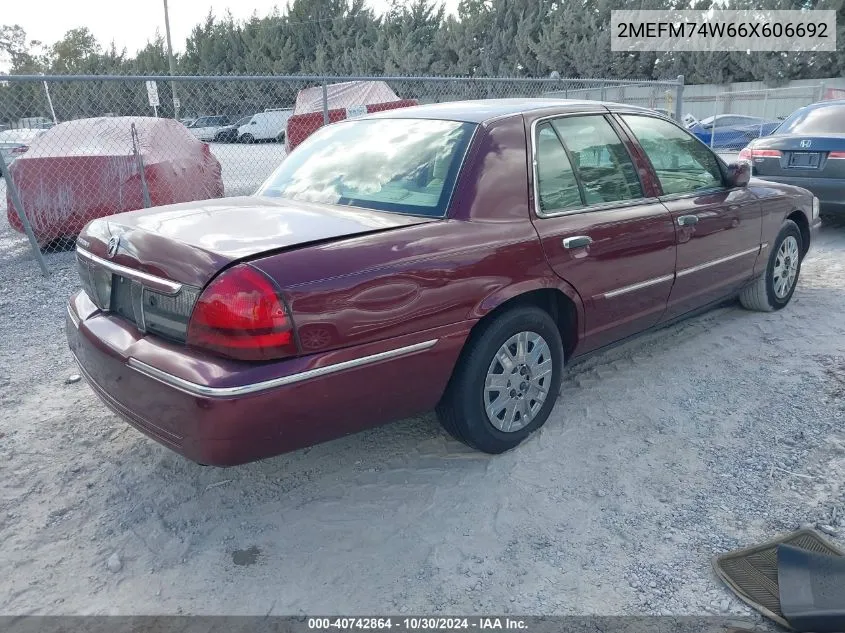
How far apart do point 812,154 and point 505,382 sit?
5.98 metres

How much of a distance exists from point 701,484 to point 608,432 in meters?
0.57

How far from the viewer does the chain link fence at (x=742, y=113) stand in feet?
59.4

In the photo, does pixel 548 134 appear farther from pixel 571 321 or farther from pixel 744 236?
pixel 744 236

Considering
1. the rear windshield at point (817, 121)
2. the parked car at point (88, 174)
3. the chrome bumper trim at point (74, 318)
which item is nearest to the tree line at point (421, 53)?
the parked car at point (88, 174)

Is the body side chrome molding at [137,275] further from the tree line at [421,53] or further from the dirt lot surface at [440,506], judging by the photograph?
the tree line at [421,53]

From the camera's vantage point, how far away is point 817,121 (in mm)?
7785

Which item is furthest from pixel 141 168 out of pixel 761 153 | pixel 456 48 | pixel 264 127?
pixel 456 48

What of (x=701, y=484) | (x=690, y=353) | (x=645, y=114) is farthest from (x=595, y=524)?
(x=645, y=114)

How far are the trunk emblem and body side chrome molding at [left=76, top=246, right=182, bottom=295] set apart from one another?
4cm

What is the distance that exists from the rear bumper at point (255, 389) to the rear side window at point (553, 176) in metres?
0.84

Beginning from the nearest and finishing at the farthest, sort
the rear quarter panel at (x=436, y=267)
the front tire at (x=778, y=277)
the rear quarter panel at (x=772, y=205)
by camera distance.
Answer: the rear quarter panel at (x=436, y=267) < the rear quarter panel at (x=772, y=205) < the front tire at (x=778, y=277)

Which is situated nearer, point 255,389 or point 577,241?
point 255,389

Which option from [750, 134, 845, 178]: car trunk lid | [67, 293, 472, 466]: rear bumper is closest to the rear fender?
[67, 293, 472, 466]: rear bumper

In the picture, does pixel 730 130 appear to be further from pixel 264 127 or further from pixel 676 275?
pixel 676 275
